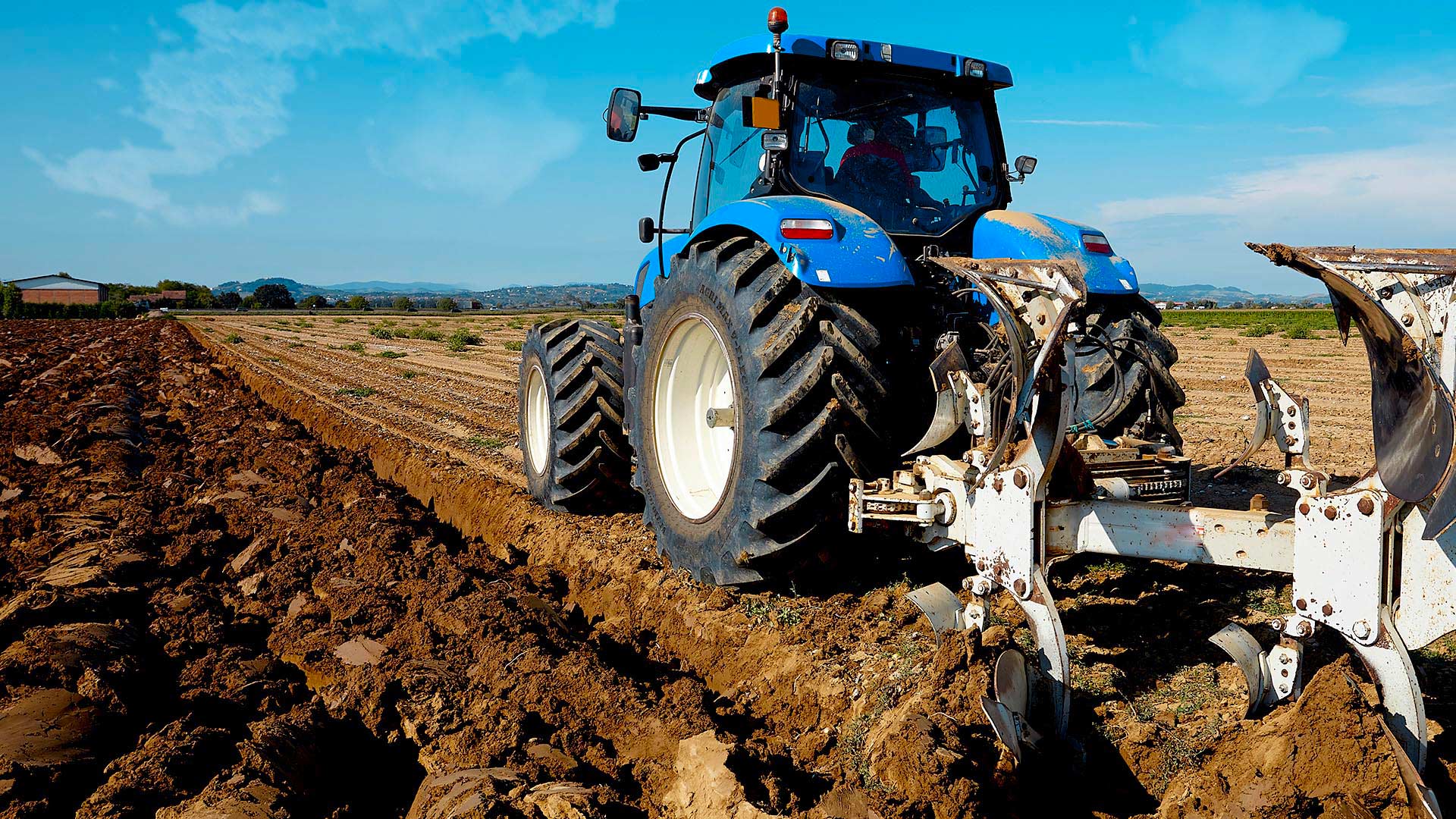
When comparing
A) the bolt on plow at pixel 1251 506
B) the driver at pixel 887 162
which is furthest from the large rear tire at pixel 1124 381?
the driver at pixel 887 162

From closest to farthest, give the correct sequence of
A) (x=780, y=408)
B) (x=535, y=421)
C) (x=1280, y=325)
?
1. (x=780, y=408)
2. (x=535, y=421)
3. (x=1280, y=325)

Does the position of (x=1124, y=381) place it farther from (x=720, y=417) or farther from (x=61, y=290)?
(x=61, y=290)

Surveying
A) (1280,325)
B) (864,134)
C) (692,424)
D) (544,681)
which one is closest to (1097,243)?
(864,134)

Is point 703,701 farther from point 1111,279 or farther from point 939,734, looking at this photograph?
point 1111,279

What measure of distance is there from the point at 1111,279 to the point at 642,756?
267 cm

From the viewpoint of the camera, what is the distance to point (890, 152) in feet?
14.7

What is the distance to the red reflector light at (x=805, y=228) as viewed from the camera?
11.8ft

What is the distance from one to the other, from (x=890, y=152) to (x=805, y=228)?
111 centimetres

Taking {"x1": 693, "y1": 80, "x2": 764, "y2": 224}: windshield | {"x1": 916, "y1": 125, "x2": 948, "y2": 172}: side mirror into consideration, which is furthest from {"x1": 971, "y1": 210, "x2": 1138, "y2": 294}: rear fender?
{"x1": 693, "y1": 80, "x2": 764, "y2": 224}: windshield

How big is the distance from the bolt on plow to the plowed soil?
5.1 inches

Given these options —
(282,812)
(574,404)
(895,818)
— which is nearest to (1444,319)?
(895,818)

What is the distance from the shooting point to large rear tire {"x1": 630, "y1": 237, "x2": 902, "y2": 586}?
3.50 meters

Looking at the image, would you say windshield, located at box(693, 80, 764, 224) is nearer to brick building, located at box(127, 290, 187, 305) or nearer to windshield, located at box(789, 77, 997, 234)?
windshield, located at box(789, 77, 997, 234)

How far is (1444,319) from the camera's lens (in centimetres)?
217
